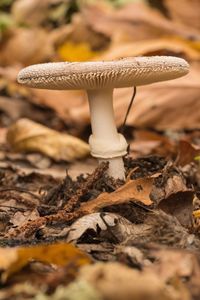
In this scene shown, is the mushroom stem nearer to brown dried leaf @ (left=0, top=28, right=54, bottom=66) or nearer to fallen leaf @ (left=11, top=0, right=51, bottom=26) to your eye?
brown dried leaf @ (left=0, top=28, right=54, bottom=66)

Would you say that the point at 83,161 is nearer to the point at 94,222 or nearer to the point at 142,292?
the point at 94,222

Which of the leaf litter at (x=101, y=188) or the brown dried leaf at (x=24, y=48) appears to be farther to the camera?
the brown dried leaf at (x=24, y=48)

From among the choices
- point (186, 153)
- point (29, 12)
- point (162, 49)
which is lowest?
point (186, 153)

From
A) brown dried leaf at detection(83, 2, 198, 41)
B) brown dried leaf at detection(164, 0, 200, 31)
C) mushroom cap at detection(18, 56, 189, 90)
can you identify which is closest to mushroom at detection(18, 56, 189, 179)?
mushroom cap at detection(18, 56, 189, 90)

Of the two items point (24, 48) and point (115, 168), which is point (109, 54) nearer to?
point (24, 48)

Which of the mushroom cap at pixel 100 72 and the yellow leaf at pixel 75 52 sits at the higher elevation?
the yellow leaf at pixel 75 52

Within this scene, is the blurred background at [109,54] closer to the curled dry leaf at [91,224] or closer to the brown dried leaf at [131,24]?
the brown dried leaf at [131,24]

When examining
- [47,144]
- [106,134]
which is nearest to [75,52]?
[47,144]

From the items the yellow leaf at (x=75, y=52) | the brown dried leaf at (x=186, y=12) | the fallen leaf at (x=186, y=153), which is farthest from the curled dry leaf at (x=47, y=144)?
the brown dried leaf at (x=186, y=12)
